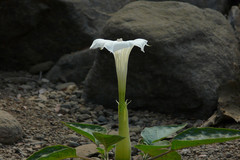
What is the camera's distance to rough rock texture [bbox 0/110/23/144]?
10.1ft

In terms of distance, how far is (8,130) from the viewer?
10.2ft

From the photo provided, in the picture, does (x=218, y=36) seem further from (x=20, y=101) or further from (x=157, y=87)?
(x=20, y=101)

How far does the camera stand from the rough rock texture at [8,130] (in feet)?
10.1

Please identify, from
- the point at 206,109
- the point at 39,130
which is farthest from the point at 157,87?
the point at 39,130

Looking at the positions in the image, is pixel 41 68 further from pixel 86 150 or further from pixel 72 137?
pixel 86 150

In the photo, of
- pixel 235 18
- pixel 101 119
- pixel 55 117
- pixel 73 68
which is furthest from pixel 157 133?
pixel 235 18

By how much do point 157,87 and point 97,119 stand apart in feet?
2.08

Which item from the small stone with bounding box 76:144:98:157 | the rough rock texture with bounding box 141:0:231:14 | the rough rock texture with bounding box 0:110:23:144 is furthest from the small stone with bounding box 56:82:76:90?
the rough rock texture with bounding box 141:0:231:14

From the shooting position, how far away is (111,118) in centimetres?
403

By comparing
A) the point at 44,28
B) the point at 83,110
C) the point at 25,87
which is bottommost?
the point at 83,110

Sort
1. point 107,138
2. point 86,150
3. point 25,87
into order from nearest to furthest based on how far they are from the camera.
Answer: point 107,138 → point 86,150 → point 25,87

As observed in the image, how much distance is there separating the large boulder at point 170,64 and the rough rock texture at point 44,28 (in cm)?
94

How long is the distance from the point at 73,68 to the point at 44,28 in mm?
641

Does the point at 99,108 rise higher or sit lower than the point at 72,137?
higher
